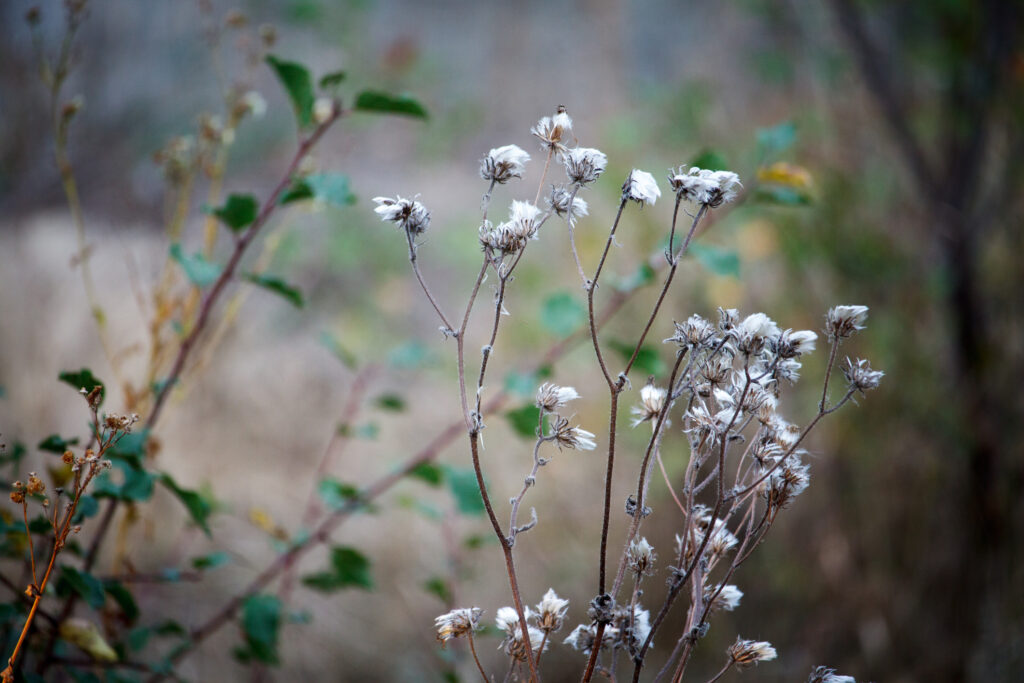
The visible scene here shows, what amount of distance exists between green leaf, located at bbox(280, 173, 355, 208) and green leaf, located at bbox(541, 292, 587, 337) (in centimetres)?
27

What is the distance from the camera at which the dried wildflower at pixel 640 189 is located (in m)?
0.43

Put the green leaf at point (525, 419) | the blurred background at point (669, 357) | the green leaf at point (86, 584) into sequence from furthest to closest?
the blurred background at point (669, 357)
the green leaf at point (525, 419)
the green leaf at point (86, 584)

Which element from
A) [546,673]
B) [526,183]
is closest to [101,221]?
[526,183]

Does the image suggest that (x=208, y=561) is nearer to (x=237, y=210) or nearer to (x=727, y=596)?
(x=237, y=210)

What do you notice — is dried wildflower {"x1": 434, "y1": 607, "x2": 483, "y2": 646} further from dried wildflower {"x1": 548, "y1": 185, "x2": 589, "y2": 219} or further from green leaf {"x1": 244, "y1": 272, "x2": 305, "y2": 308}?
green leaf {"x1": 244, "y1": 272, "x2": 305, "y2": 308}

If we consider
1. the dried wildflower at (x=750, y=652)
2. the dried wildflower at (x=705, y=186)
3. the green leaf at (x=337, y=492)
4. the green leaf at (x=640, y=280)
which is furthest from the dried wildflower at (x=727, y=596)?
the green leaf at (x=337, y=492)

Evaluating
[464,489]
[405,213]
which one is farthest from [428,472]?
[405,213]

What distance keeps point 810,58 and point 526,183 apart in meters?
1.29

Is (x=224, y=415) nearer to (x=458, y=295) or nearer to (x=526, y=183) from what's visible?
(x=458, y=295)

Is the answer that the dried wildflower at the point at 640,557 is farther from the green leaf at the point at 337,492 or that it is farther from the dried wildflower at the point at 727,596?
the green leaf at the point at 337,492

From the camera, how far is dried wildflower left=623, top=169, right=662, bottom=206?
0.43 metres

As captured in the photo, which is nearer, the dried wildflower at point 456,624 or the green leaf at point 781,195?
the dried wildflower at point 456,624

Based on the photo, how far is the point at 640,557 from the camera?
0.46m

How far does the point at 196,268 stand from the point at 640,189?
1.42ft
